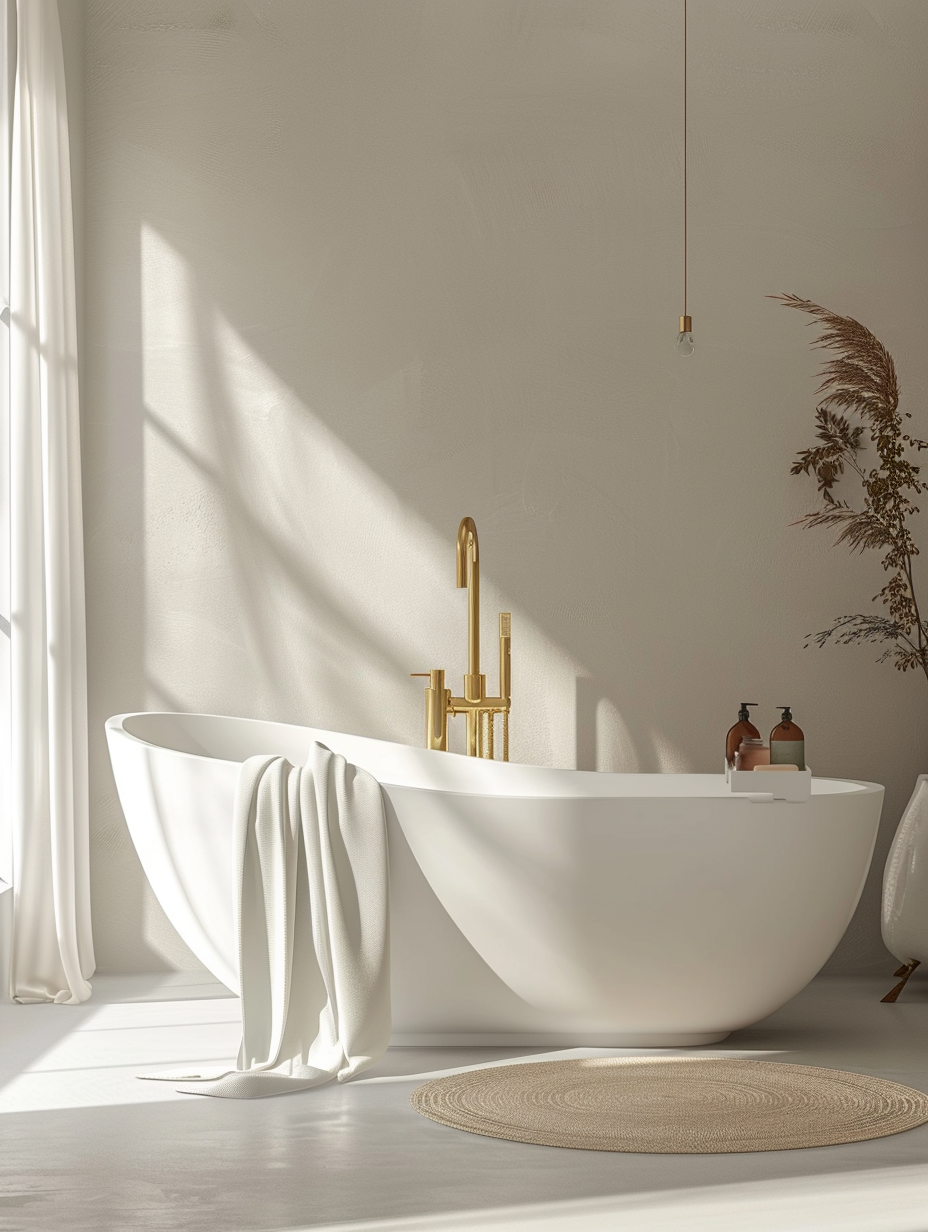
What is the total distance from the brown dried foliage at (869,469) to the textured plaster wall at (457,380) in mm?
64

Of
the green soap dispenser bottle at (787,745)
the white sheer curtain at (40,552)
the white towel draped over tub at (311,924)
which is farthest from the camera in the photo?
the white sheer curtain at (40,552)

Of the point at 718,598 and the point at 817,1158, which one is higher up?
the point at 718,598

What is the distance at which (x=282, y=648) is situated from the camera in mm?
4000

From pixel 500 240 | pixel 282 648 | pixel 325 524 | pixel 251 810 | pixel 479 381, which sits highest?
pixel 500 240

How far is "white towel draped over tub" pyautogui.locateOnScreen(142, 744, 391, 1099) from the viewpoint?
2.77m

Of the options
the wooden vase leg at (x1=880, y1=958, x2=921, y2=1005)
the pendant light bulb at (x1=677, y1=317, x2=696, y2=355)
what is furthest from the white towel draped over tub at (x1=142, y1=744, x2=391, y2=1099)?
the pendant light bulb at (x1=677, y1=317, x2=696, y2=355)

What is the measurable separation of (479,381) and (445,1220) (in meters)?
2.56

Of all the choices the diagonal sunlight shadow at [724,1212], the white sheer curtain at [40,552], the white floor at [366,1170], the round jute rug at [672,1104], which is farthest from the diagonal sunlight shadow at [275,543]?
the diagonal sunlight shadow at [724,1212]

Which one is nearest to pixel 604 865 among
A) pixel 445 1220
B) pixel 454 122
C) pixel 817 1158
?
pixel 817 1158

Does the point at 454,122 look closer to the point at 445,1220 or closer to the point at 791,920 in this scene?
the point at 791,920

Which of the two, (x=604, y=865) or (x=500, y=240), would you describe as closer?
(x=604, y=865)

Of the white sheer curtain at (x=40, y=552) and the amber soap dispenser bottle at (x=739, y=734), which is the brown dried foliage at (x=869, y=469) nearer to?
the amber soap dispenser bottle at (x=739, y=734)

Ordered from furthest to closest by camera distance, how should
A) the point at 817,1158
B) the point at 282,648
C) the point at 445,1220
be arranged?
the point at 282,648, the point at 817,1158, the point at 445,1220

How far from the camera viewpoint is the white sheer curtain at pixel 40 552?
3521 mm
